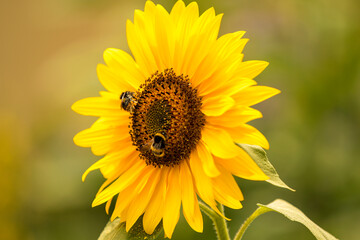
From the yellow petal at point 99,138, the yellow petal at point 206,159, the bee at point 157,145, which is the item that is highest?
the yellow petal at point 99,138

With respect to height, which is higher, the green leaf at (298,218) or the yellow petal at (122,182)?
the yellow petal at (122,182)

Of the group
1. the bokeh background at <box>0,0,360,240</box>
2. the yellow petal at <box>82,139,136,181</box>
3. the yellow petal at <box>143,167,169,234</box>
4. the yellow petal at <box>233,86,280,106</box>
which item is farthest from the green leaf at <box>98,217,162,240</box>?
the bokeh background at <box>0,0,360,240</box>

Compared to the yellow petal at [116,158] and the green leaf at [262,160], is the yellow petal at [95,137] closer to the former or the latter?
the yellow petal at [116,158]

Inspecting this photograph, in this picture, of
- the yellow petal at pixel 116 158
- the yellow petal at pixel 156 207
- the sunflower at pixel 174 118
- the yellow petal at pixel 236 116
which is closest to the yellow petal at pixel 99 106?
the sunflower at pixel 174 118

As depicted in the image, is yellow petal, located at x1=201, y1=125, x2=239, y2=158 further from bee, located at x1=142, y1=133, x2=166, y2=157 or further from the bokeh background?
the bokeh background

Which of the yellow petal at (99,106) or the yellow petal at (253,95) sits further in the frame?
the yellow petal at (99,106)

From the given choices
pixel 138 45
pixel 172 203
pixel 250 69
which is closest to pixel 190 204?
pixel 172 203

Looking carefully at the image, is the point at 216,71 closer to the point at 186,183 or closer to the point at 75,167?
the point at 186,183
